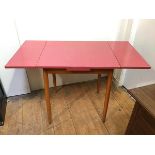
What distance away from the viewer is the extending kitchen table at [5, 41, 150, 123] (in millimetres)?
1291

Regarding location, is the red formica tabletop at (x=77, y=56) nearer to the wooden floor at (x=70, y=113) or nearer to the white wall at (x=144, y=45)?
the white wall at (x=144, y=45)

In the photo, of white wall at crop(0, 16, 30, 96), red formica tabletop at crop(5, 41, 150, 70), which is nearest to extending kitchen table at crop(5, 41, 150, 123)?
red formica tabletop at crop(5, 41, 150, 70)

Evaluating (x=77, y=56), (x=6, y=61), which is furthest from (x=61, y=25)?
(x=6, y=61)

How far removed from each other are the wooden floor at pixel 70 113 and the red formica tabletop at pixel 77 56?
697 millimetres

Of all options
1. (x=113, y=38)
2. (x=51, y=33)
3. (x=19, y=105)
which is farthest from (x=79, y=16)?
(x=19, y=105)

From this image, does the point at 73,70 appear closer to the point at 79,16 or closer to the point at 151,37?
the point at 79,16

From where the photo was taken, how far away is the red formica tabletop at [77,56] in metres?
1.29

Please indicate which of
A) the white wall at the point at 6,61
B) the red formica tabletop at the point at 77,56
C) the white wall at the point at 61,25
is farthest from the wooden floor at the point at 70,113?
the red formica tabletop at the point at 77,56

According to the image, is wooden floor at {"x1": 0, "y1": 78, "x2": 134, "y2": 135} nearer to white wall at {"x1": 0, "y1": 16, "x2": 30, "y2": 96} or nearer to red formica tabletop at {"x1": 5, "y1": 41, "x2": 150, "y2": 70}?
white wall at {"x1": 0, "y1": 16, "x2": 30, "y2": 96}

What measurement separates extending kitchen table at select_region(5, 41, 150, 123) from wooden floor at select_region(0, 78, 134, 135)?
167 millimetres

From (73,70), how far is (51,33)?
→ 749mm

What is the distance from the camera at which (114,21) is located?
2016 mm

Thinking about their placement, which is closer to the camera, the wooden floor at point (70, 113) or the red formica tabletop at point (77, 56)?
the red formica tabletop at point (77, 56)
